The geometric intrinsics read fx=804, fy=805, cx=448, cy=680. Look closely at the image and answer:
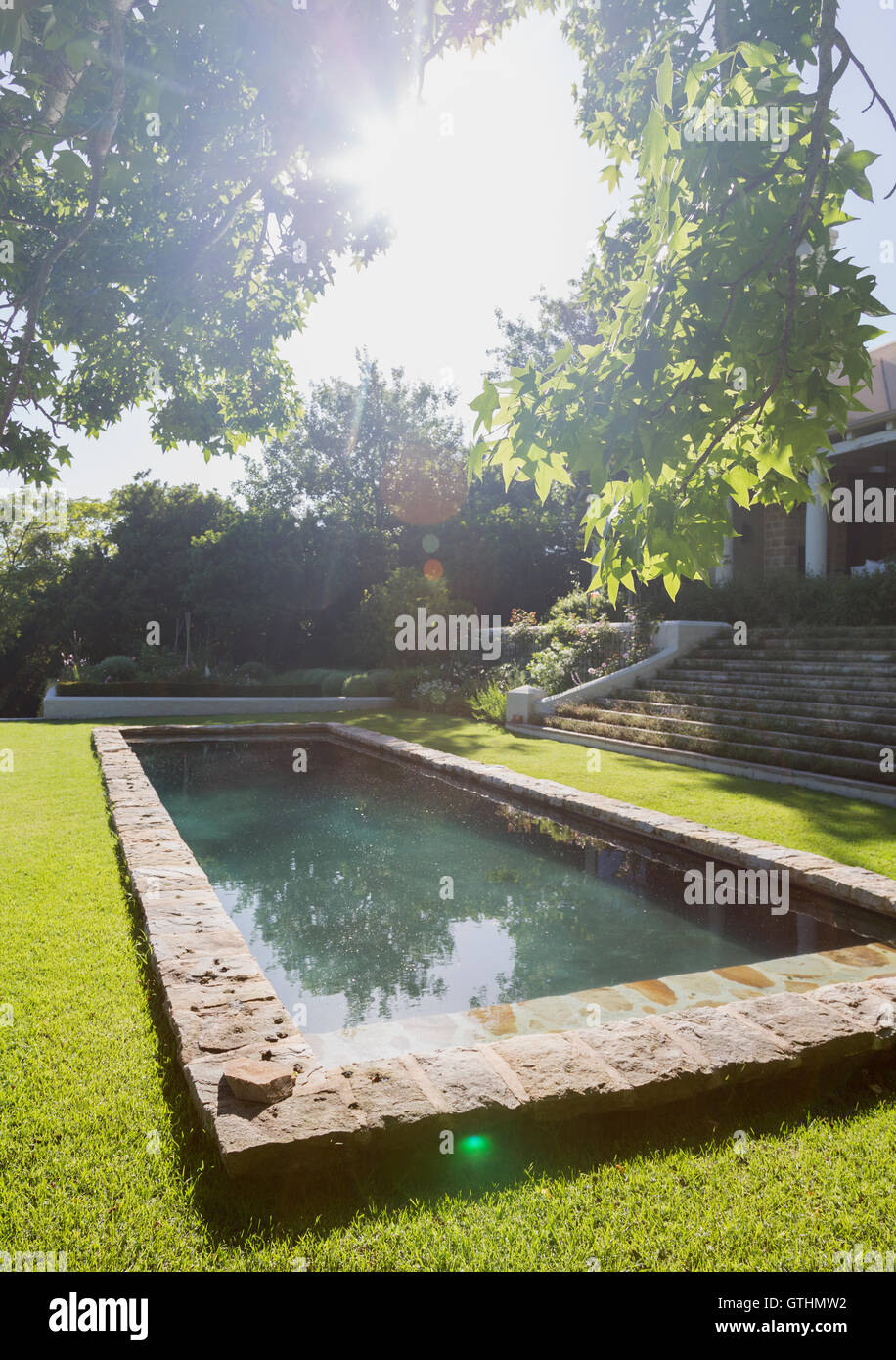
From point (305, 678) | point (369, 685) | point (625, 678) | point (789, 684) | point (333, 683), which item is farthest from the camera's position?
point (305, 678)

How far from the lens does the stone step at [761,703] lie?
33.8 feet

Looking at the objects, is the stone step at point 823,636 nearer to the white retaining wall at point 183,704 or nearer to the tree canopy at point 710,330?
the white retaining wall at point 183,704

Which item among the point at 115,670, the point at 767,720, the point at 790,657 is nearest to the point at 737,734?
the point at 767,720

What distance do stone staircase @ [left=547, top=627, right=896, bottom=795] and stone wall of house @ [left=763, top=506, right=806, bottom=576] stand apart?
650 cm

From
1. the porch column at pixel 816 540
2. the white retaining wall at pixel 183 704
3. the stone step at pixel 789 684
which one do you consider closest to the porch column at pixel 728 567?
the porch column at pixel 816 540

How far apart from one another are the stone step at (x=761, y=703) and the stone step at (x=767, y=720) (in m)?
0.06

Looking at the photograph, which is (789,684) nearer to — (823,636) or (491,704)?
(823,636)

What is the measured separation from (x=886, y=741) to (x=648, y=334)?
8.83 metres

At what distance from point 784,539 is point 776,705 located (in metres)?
10.8

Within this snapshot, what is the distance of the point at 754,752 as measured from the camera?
10391 mm

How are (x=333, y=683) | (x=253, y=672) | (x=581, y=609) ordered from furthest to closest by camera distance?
(x=253, y=672)
(x=333, y=683)
(x=581, y=609)

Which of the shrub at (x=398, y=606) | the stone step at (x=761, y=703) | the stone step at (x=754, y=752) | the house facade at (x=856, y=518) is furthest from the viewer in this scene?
the shrub at (x=398, y=606)

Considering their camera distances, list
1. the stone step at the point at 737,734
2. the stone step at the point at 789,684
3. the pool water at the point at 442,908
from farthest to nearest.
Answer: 1. the stone step at the point at 789,684
2. the stone step at the point at 737,734
3. the pool water at the point at 442,908
